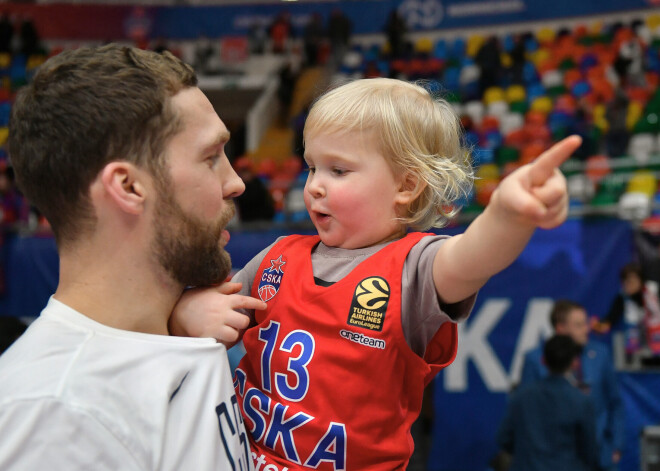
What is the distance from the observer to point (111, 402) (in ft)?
3.98

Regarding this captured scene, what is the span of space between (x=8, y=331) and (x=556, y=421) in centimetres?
313

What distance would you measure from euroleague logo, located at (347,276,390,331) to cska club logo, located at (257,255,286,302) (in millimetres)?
238

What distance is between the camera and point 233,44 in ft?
55.0

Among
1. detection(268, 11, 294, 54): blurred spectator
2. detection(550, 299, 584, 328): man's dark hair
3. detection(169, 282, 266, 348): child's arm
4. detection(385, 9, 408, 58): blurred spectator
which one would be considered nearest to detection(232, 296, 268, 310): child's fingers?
detection(169, 282, 266, 348): child's arm

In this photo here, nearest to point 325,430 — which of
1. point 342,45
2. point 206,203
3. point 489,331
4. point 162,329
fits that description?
point 162,329

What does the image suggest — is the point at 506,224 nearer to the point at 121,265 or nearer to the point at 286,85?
the point at 121,265

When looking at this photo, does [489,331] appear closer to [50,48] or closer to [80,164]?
[80,164]

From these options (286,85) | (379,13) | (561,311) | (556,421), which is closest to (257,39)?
(286,85)

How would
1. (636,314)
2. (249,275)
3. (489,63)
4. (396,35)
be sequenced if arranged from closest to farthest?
(249,275), (636,314), (489,63), (396,35)

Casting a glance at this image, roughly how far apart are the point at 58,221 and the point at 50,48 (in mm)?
17150

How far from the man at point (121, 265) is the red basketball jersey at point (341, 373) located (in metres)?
0.14

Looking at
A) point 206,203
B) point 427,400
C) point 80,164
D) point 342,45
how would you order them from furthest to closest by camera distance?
1. point 342,45
2. point 427,400
3. point 206,203
4. point 80,164

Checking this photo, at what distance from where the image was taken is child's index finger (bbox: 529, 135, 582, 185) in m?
1.10

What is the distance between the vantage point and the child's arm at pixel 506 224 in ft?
3.66
